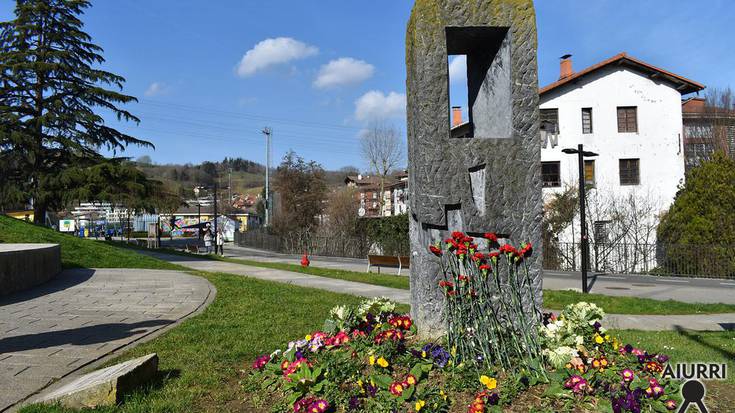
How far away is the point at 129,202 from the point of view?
26250 mm

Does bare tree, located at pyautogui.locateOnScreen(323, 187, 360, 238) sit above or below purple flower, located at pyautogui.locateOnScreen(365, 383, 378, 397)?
above

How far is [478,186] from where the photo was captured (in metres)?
4.39

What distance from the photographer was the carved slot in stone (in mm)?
4336

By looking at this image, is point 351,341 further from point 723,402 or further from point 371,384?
point 723,402

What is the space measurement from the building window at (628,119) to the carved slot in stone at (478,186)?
2952 centimetres

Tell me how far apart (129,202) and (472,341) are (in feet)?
84.3

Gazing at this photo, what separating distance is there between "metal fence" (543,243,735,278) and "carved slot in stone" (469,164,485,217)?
20.7m

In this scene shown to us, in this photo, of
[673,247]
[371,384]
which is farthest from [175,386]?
[673,247]

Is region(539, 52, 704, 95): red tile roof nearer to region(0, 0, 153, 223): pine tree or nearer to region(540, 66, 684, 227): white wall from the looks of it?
region(540, 66, 684, 227): white wall

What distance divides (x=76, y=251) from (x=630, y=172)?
28.3 m

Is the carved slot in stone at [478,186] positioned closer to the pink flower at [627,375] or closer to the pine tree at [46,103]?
the pink flower at [627,375]

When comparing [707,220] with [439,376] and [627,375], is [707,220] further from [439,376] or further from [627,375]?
[439,376]

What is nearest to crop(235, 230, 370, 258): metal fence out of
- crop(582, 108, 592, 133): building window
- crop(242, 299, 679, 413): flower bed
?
crop(582, 108, 592, 133): building window

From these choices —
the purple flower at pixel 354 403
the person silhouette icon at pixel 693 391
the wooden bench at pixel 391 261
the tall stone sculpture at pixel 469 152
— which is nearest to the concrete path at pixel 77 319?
the purple flower at pixel 354 403
